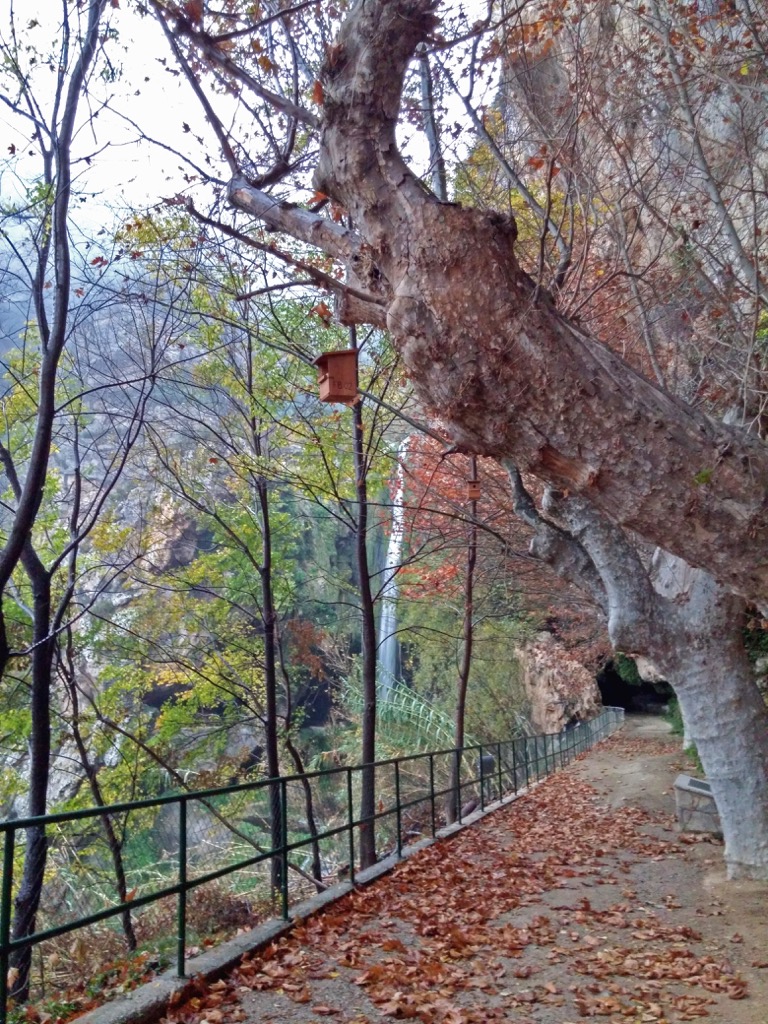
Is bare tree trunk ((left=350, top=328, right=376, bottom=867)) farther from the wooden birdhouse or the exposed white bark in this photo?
the wooden birdhouse

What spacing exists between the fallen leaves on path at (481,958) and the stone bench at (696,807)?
82.4 inches

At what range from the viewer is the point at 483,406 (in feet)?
16.4

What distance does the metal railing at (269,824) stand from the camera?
4.98 meters

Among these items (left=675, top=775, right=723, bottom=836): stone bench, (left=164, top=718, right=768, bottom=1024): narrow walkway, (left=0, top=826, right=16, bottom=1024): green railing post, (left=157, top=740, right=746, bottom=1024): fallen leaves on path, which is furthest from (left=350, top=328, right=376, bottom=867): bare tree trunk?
(left=0, top=826, right=16, bottom=1024): green railing post

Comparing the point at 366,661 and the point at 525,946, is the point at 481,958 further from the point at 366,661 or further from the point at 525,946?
the point at 366,661

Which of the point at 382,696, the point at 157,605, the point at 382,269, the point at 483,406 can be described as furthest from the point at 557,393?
the point at 382,696

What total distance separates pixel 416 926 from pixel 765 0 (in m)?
8.45

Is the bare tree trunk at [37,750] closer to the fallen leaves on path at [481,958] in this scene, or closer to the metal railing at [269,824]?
the metal railing at [269,824]

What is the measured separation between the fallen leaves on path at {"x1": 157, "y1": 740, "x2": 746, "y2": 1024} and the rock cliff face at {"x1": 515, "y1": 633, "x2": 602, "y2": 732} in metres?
16.1

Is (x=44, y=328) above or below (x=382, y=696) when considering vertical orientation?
above

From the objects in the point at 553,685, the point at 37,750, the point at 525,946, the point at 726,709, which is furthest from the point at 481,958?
the point at 553,685

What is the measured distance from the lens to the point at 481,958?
5.38 metres

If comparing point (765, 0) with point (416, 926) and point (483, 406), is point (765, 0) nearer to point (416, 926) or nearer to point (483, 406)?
point (483, 406)

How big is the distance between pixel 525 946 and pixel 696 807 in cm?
543
